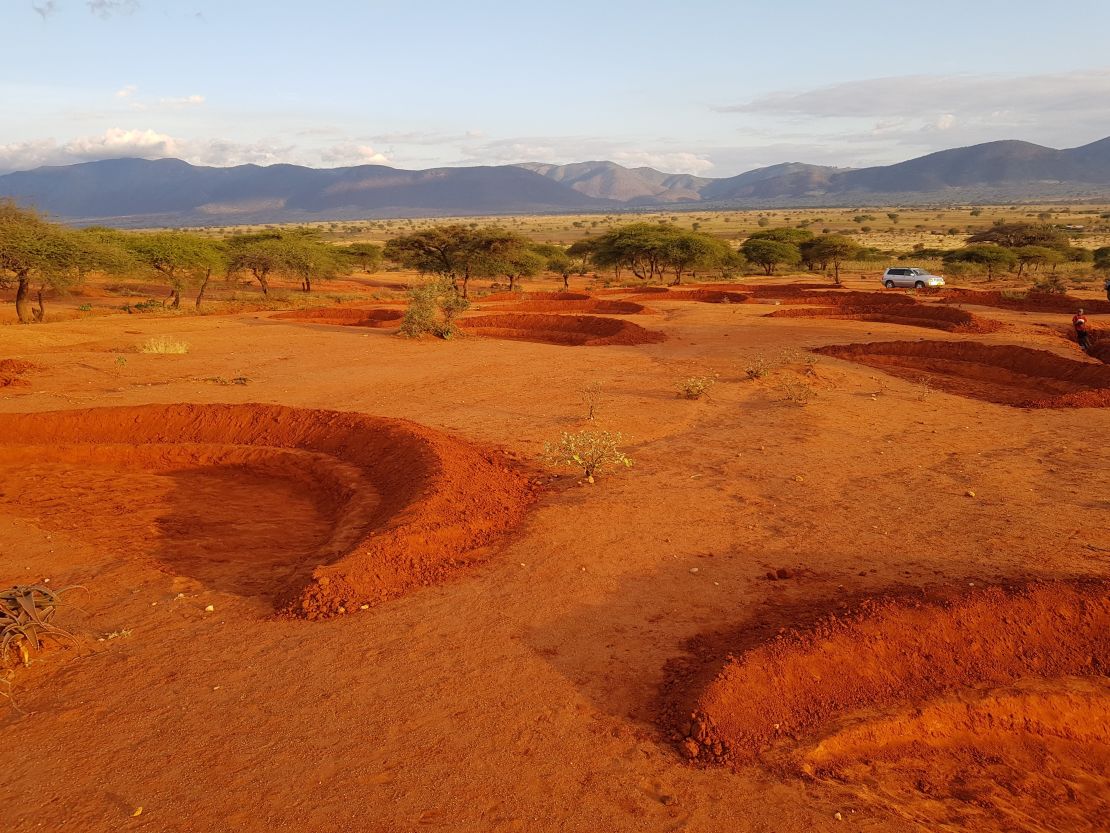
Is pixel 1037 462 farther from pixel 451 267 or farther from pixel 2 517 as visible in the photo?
pixel 451 267

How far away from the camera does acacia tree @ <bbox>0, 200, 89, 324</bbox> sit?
25.0m

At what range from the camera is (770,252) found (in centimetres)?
4706

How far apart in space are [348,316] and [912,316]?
21088mm

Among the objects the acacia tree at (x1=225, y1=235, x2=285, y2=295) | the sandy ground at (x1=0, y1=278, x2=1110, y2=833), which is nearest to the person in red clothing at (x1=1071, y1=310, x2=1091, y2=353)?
the sandy ground at (x1=0, y1=278, x2=1110, y2=833)

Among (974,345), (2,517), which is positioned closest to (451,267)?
(974,345)

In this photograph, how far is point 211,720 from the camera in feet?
14.4

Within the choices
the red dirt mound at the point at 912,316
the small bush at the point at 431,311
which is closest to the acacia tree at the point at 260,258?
the small bush at the point at 431,311

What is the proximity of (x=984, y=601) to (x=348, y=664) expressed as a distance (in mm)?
4781

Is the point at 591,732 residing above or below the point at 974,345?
below

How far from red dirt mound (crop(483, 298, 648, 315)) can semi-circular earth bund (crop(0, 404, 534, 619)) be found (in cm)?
1912

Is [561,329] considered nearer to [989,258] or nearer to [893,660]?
[893,660]

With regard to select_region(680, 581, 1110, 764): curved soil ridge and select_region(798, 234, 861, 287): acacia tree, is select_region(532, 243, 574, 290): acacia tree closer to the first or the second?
select_region(798, 234, 861, 287): acacia tree

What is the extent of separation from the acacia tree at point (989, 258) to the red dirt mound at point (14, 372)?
146 ft

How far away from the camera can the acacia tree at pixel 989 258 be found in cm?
4047
